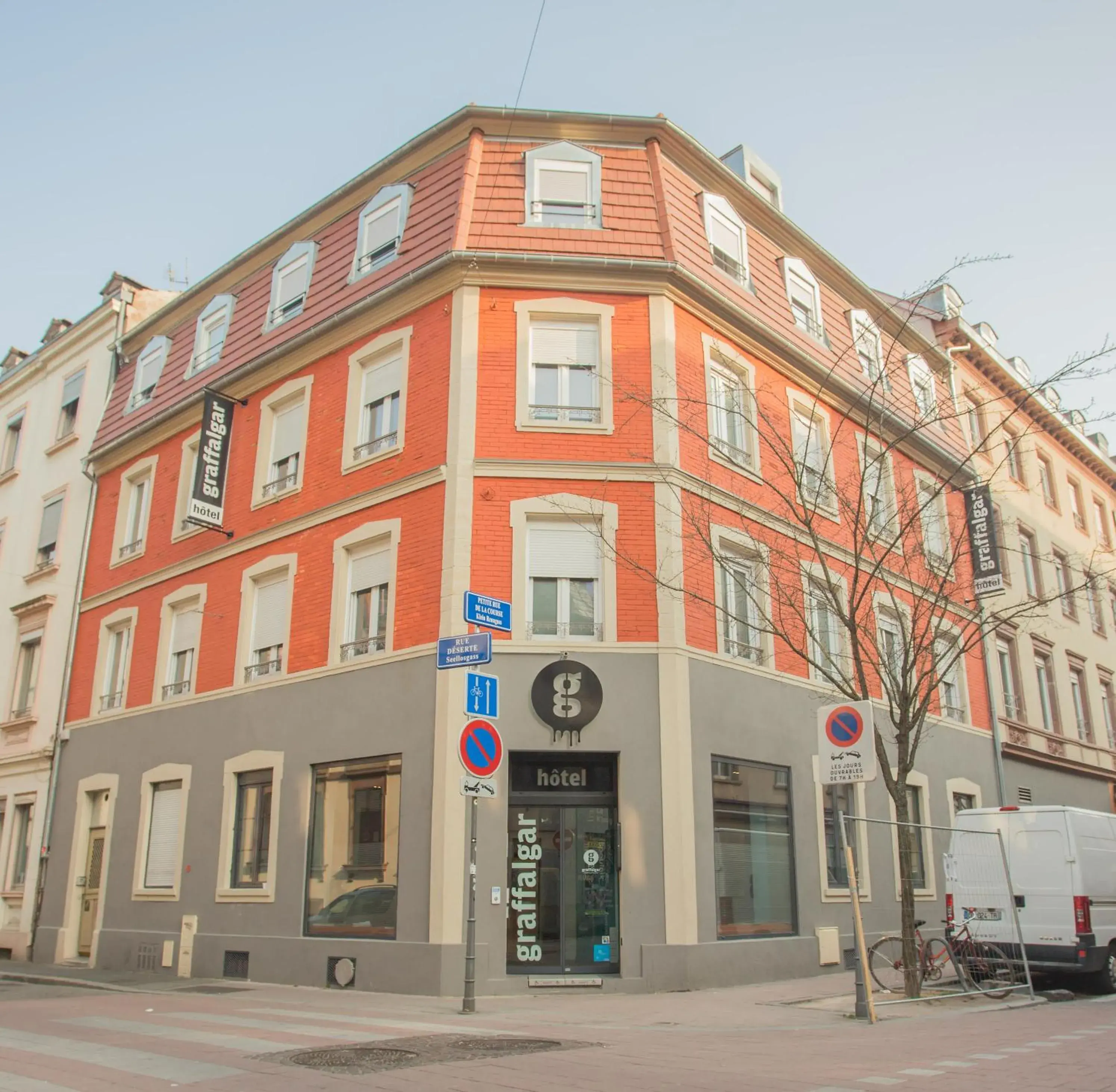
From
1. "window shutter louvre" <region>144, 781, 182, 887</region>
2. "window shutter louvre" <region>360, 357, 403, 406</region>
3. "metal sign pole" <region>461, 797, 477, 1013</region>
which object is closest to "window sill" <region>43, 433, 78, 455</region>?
"window shutter louvre" <region>144, 781, 182, 887</region>

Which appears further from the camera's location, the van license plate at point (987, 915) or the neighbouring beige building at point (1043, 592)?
the neighbouring beige building at point (1043, 592)

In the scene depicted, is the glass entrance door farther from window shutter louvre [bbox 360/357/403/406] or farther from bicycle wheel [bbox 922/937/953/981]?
window shutter louvre [bbox 360/357/403/406]

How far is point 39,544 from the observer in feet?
81.8

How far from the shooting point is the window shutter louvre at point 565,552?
1511 centimetres

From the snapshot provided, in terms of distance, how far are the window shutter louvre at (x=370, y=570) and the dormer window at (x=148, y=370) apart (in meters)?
8.97

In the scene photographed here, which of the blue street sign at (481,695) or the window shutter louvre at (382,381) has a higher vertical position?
the window shutter louvre at (382,381)

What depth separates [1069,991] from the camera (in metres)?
12.8

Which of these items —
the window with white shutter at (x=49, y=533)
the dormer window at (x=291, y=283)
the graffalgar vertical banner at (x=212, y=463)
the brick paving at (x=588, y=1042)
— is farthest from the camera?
the window with white shutter at (x=49, y=533)

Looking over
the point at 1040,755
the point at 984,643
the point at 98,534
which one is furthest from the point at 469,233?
the point at 1040,755

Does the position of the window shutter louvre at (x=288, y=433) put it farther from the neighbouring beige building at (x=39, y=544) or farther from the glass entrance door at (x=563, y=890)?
the glass entrance door at (x=563, y=890)

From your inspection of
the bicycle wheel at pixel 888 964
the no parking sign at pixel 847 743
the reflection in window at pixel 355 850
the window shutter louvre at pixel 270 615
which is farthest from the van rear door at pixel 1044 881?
the window shutter louvre at pixel 270 615

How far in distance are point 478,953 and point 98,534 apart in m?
14.4

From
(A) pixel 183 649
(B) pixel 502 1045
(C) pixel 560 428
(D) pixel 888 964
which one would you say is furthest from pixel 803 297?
(B) pixel 502 1045

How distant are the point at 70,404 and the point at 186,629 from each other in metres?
9.08
